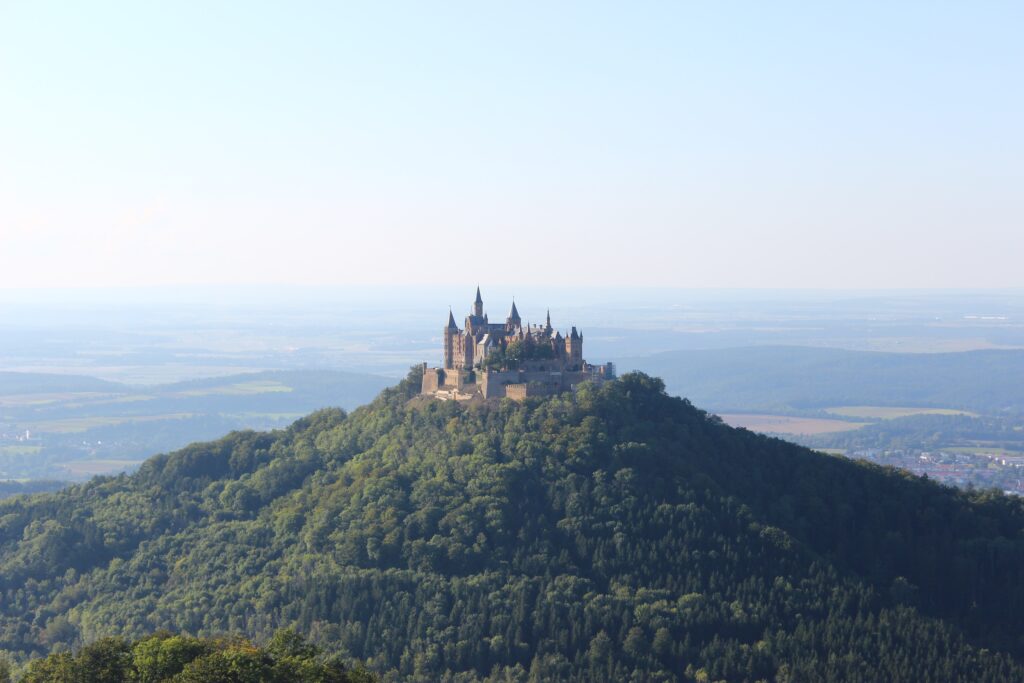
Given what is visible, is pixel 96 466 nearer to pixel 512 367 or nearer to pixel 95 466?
pixel 95 466

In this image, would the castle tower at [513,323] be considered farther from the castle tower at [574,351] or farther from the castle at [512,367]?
the castle tower at [574,351]

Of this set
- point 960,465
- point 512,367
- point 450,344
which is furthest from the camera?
point 960,465

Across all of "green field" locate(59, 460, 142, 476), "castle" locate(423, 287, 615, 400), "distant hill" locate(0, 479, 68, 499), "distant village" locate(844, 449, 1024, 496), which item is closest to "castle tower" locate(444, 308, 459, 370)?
"castle" locate(423, 287, 615, 400)

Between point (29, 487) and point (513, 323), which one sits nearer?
point (513, 323)

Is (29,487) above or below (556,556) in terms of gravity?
below

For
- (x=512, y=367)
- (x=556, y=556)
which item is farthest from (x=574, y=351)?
(x=556, y=556)

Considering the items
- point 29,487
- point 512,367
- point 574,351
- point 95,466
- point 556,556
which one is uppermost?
point 574,351
